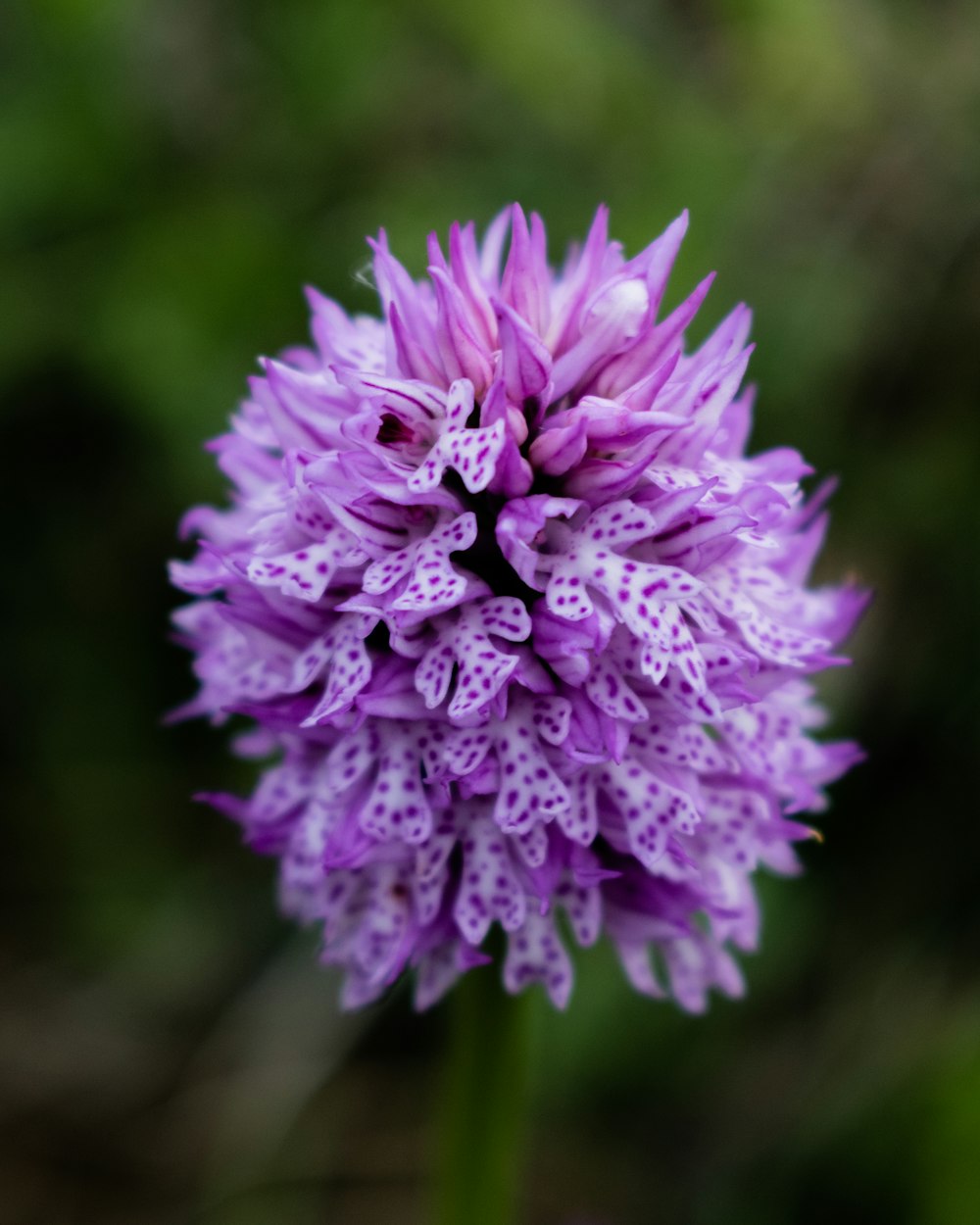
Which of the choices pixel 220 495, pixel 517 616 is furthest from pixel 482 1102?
pixel 220 495

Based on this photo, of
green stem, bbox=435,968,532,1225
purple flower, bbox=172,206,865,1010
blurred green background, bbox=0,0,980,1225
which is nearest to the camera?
purple flower, bbox=172,206,865,1010

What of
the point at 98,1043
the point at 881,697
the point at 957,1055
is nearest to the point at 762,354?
the point at 881,697

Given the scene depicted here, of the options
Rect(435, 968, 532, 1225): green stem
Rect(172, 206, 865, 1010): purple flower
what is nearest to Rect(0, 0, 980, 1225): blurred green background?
Rect(435, 968, 532, 1225): green stem

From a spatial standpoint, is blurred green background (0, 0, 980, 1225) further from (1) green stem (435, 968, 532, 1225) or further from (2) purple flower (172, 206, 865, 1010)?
(2) purple flower (172, 206, 865, 1010)

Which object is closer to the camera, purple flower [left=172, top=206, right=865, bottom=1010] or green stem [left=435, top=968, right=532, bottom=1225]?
purple flower [left=172, top=206, right=865, bottom=1010]

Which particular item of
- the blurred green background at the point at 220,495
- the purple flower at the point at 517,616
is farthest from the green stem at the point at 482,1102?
the blurred green background at the point at 220,495

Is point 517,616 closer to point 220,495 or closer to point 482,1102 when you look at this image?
point 482,1102

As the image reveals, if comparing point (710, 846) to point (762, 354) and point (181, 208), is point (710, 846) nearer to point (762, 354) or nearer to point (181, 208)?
point (762, 354)
